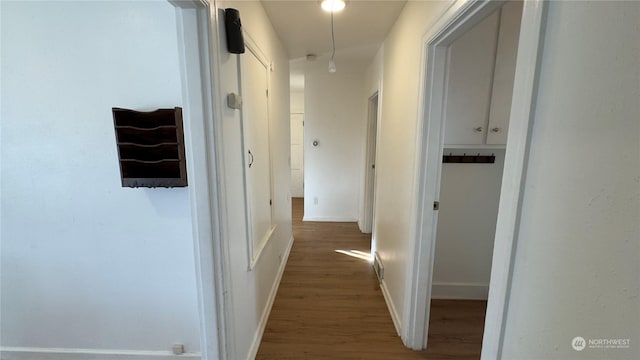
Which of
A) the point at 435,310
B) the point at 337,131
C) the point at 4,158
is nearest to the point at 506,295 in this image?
the point at 435,310

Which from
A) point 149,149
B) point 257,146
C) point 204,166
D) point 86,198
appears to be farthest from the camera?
point 257,146

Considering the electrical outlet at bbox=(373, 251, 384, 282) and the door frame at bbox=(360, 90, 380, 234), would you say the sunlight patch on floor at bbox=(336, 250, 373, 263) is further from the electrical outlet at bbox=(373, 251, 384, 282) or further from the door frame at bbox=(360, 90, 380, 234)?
the door frame at bbox=(360, 90, 380, 234)

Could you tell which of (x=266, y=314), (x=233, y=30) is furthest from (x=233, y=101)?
(x=266, y=314)

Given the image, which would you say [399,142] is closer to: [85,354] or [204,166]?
[204,166]

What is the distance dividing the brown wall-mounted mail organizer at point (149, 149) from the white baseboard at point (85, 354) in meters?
1.11

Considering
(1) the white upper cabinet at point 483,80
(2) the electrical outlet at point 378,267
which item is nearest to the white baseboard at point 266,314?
(2) the electrical outlet at point 378,267

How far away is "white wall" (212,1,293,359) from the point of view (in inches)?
52.1

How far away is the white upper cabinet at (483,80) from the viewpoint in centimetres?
188

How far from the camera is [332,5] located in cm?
194

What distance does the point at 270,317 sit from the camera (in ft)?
7.06

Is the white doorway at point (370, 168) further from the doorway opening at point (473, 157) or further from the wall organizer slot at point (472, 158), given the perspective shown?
the wall organizer slot at point (472, 158)

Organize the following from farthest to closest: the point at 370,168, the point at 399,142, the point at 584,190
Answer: the point at 370,168 → the point at 399,142 → the point at 584,190

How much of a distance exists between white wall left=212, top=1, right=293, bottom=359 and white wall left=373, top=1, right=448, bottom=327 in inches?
40.7

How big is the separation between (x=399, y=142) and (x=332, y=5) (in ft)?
3.64
